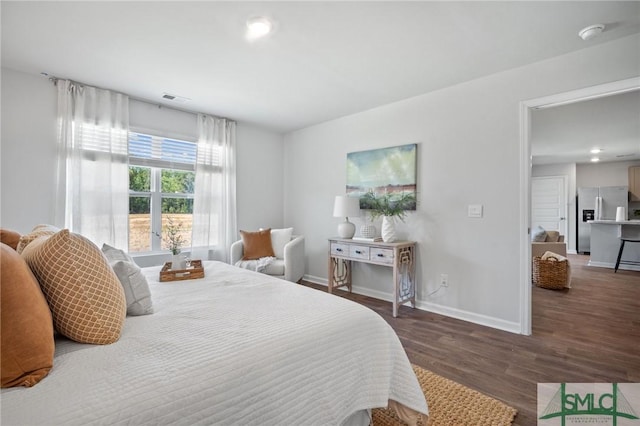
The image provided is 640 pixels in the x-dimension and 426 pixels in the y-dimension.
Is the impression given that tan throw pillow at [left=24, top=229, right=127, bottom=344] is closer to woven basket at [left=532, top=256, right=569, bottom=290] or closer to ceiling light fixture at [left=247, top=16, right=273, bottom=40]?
ceiling light fixture at [left=247, top=16, right=273, bottom=40]

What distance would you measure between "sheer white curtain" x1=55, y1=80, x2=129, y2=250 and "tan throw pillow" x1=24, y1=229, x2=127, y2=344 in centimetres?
240

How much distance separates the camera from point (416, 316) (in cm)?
313

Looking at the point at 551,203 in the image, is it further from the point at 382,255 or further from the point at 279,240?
the point at 279,240

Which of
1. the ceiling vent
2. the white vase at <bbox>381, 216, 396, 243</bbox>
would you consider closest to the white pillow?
the white vase at <bbox>381, 216, 396, 243</bbox>

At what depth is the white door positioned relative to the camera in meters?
7.82

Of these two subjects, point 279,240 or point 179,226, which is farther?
point 279,240

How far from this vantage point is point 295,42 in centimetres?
229

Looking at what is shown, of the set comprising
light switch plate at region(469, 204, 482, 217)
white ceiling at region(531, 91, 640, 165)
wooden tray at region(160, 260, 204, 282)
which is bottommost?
wooden tray at region(160, 260, 204, 282)

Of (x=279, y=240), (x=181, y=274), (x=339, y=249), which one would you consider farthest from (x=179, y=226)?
(x=339, y=249)

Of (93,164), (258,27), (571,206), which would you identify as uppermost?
(258,27)

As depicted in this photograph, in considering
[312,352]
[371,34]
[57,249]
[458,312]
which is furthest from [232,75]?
[458,312]

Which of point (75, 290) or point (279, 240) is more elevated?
point (75, 290)

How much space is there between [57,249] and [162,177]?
3010 mm

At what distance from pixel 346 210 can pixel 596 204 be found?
24.9ft
